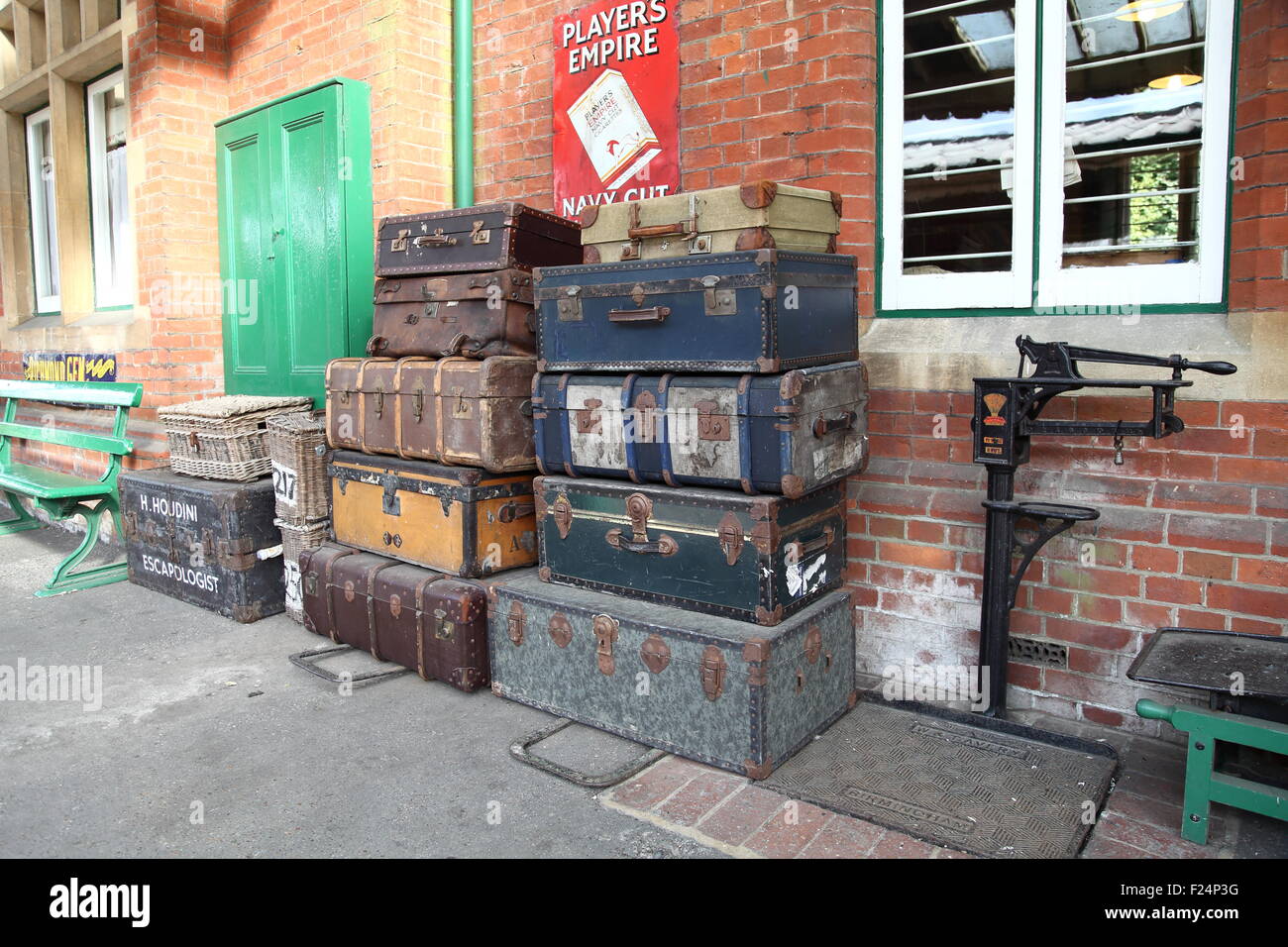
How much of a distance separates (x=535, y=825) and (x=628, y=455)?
54.5 inches

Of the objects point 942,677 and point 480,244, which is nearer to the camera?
point 942,677

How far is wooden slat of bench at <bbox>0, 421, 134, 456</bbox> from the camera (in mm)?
6105

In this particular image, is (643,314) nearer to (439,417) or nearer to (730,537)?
(730,537)

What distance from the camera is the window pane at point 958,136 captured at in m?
3.80

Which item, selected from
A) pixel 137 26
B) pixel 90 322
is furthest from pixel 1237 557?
pixel 90 322

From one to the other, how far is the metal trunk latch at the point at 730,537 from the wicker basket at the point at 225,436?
3.20 metres

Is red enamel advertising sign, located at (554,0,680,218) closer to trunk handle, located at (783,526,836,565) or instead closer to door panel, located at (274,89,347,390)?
door panel, located at (274,89,347,390)

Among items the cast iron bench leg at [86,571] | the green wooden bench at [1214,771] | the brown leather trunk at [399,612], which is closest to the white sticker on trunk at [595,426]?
the brown leather trunk at [399,612]

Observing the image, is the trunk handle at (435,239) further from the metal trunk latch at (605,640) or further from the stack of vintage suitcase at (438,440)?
the metal trunk latch at (605,640)

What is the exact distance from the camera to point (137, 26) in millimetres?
6711

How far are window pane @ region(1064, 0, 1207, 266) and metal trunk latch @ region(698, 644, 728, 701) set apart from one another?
210cm

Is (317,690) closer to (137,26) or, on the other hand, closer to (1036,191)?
(1036,191)

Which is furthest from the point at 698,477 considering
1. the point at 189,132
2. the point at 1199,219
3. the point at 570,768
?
the point at 189,132

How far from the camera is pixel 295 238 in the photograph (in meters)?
5.80
